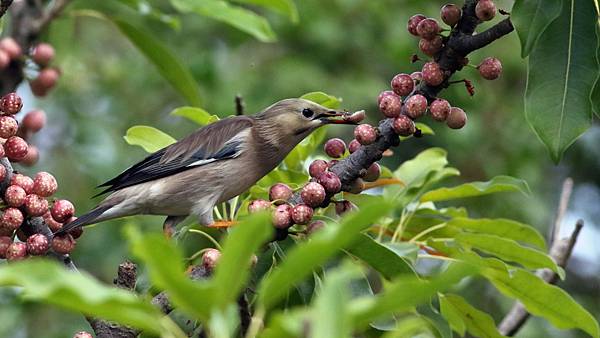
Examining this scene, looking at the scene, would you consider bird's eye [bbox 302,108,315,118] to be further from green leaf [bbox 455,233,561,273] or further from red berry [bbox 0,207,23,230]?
red berry [bbox 0,207,23,230]

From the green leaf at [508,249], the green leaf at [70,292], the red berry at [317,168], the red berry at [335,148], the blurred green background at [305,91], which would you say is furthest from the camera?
the blurred green background at [305,91]

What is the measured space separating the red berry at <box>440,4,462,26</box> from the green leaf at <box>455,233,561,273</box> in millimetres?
993

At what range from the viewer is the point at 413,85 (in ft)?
10.2

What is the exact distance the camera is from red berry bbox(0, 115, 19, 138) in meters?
2.96

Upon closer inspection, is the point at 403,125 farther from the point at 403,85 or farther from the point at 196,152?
the point at 196,152

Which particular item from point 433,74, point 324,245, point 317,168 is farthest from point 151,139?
point 324,245

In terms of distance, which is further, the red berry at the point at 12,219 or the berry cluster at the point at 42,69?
the berry cluster at the point at 42,69

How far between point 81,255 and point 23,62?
2982 millimetres

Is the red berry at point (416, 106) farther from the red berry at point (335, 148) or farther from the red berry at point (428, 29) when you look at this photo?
the red berry at point (335, 148)

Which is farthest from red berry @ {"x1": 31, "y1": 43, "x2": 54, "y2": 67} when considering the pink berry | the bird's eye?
the pink berry

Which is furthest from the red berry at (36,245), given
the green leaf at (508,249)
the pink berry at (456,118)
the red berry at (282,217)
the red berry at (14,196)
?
the green leaf at (508,249)

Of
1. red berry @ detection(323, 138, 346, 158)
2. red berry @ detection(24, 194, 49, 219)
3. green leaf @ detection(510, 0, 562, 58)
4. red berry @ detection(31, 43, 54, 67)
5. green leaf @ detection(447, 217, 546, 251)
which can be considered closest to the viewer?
green leaf @ detection(510, 0, 562, 58)

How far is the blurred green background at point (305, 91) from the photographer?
7.90 metres

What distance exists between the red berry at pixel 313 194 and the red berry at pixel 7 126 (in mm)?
884
